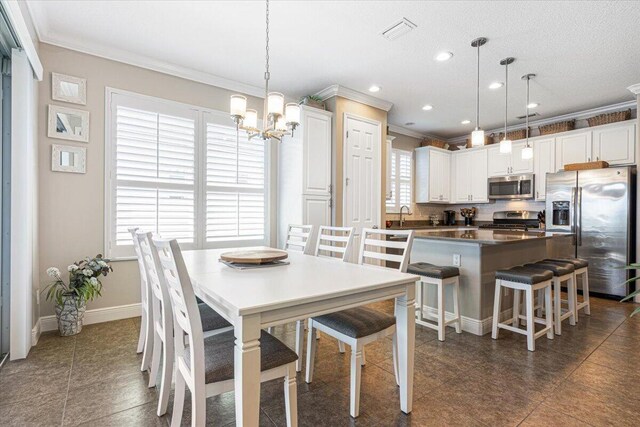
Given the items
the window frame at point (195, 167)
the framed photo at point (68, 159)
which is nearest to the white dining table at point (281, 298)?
the window frame at point (195, 167)

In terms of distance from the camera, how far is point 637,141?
402 centimetres

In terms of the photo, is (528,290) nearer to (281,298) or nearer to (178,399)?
(281,298)

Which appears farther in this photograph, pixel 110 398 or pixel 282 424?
pixel 110 398

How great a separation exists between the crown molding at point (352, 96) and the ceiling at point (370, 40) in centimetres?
10

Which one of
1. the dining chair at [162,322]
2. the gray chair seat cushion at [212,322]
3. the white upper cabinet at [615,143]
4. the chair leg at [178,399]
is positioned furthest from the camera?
the white upper cabinet at [615,143]

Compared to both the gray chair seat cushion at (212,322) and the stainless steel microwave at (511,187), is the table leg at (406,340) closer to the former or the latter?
the gray chair seat cushion at (212,322)

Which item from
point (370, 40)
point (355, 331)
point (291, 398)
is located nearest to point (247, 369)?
point (291, 398)

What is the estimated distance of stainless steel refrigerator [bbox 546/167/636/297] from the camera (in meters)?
4.00

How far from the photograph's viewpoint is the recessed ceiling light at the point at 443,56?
316 cm

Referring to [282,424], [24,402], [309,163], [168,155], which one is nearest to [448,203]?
[309,163]

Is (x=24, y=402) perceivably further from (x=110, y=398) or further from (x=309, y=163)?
(x=309, y=163)

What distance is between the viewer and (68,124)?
2.97 meters

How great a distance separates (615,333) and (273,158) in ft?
13.1

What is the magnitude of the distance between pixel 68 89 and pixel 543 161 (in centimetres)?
636
